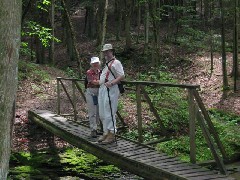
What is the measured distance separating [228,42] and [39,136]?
21223 millimetres

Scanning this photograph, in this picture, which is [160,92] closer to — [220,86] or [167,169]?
[220,86]

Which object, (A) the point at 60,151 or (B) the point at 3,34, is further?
(A) the point at 60,151

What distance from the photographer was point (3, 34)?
5.41 m

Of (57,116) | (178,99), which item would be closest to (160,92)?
(178,99)

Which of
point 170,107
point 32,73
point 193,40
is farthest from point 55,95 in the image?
point 193,40

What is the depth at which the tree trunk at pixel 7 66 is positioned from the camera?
539 cm

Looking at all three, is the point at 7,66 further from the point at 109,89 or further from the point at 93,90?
the point at 93,90

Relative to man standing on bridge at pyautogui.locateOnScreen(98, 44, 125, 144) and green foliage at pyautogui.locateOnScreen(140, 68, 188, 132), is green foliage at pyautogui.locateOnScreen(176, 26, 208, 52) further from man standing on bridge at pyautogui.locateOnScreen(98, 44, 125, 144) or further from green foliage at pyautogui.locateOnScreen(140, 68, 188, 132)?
man standing on bridge at pyautogui.locateOnScreen(98, 44, 125, 144)

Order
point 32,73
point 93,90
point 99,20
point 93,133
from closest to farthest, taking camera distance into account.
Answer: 1. point 93,90
2. point 93,133
3. point 32,73
4. point 99,20

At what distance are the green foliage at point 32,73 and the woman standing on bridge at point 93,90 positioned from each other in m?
11.2

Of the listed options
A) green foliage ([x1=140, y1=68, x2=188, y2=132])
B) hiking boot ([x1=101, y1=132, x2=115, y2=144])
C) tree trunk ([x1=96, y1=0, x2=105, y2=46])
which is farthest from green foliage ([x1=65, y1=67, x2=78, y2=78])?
hiking boot ([x1=101, y1=132, x2=115, y2=144])

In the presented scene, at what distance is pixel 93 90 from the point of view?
372 inches

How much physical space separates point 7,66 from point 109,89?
11.0ft

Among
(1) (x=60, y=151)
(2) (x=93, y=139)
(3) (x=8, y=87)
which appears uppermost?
(3) (x=8, y=87)
